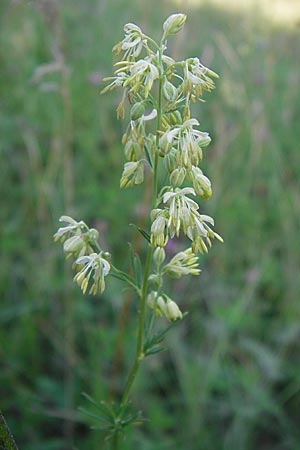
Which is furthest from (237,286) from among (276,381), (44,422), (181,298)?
(44,422)

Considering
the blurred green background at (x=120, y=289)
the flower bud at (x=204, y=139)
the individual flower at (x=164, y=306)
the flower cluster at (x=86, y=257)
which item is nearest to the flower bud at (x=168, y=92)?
the flower bud at (x=204, y=139)

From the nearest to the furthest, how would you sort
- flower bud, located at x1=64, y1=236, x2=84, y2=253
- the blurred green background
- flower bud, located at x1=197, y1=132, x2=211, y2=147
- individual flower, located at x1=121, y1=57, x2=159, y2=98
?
individual flower, located at x1=121, y1=57, x2=159, y2=98 → flower bud, located at x1=197, y1=132, x2=211, y2=147 → flower bud, located at x1=64, y1=236, x2=84, y2=253 → the blurred green background

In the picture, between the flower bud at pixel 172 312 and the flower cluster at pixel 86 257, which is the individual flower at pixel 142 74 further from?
the flower bud at pixel 172 312

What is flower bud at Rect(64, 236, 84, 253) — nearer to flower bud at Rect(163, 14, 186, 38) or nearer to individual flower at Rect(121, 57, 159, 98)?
individual flower at Rect(121, 57, 159, 98)

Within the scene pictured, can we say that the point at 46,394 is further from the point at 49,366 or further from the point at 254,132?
the point at 254,132

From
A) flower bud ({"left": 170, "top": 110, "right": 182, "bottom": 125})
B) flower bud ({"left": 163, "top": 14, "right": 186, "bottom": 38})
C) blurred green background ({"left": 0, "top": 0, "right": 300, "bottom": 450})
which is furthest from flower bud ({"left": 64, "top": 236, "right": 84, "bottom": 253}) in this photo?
blurred green background ({"left": 0, "top": 0, "right": 300, "bottom": 450})
